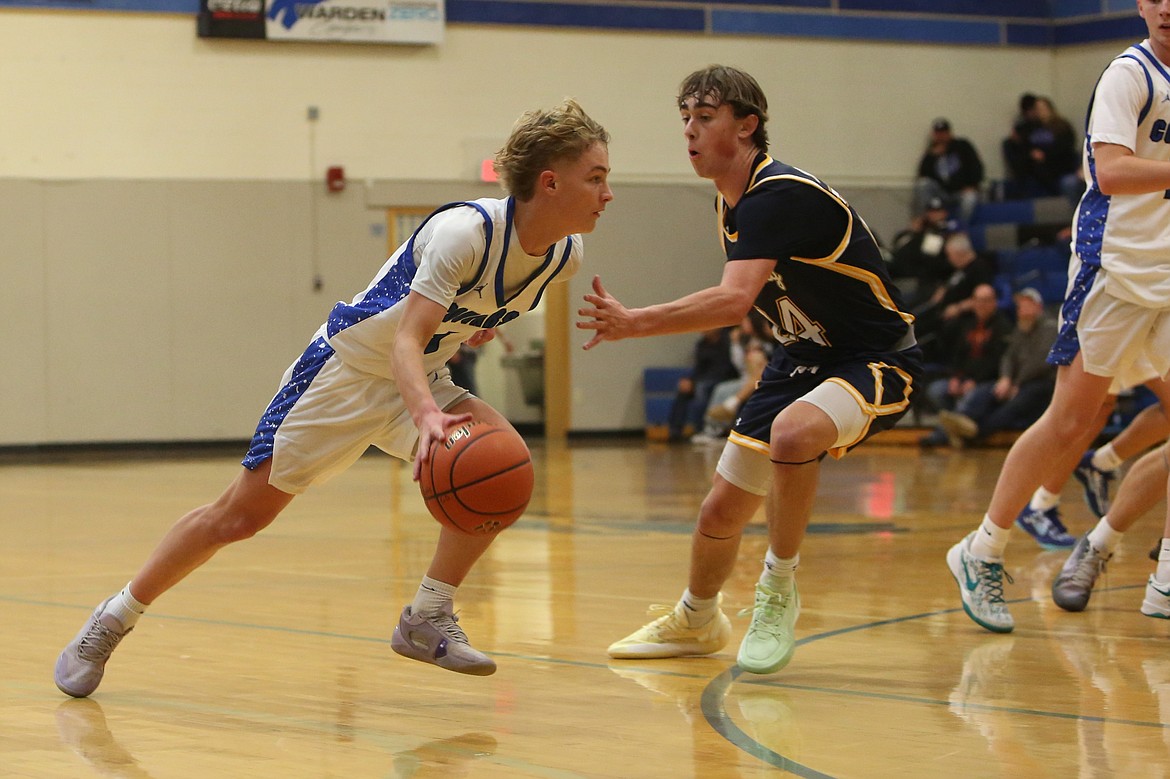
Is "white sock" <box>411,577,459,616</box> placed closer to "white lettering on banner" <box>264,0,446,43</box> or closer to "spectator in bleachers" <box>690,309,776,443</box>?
"spectator in bleachers" <box>690,309,776,443</box>

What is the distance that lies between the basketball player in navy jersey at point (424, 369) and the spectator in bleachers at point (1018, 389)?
32.1ft

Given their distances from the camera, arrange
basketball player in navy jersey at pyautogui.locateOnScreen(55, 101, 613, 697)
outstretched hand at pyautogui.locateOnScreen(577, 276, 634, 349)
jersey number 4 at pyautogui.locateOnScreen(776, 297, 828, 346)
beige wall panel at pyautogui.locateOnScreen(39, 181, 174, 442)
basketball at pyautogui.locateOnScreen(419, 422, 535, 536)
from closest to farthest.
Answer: basketball at pyautogui.locateOnScreen(419, 422, 535, 536) → outstretched hand at pyautogui.locateOnScreen(577, 276, 634, 349) → basketball player in navy jersey at pyautogui.locateOnScreen(55, 101, 613, 697) → jersey number 4 at pyautogui.locateOnScreen(776, 297, 828, 346) → beige wall panel at pyautogui.locateOnScreen(39, 181, 174, 442)

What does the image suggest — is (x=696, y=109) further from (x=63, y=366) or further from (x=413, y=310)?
(x=63, y=366)

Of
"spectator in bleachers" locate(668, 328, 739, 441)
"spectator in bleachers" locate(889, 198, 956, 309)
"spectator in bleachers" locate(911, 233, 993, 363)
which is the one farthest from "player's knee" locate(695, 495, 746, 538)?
"spectator in bleachers" locate(668, 328, 739, 441)

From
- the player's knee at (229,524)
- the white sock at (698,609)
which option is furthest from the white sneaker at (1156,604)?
the player's knee at (229,524)

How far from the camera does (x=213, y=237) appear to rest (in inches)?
623

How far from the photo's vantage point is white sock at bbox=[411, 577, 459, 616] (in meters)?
3.62

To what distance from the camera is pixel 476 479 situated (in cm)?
319

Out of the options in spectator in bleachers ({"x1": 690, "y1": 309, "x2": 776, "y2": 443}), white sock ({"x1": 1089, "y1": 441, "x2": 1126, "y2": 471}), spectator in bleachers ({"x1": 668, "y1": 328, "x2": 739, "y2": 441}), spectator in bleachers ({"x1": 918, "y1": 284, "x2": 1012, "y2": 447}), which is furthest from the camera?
spectator in bleachers ({"x1": 668, "y1": 328, "x2": 739, "y2": 441})

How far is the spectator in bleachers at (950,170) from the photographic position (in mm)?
17242

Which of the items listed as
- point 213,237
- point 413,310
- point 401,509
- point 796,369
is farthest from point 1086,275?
point 213,237

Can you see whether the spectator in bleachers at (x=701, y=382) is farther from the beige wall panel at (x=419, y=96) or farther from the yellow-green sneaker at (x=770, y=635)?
the yellow-green sneaker at (x=770, y=635)

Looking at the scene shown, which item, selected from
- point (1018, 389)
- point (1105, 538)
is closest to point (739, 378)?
point (1018, 389)

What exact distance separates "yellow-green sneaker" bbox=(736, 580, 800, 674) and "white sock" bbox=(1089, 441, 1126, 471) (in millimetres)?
2798
